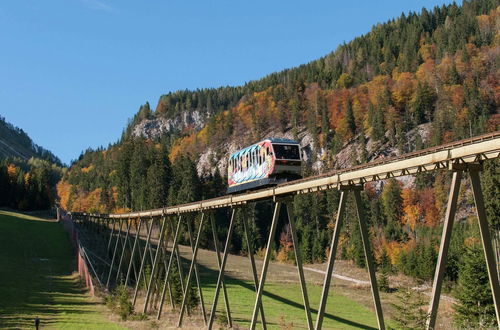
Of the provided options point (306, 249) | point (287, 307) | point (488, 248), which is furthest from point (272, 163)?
point (306, 249)

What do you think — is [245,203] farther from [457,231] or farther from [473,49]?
[473,49]

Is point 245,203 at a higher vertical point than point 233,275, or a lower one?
higher

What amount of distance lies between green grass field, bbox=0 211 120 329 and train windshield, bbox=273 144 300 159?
1494 centimetres

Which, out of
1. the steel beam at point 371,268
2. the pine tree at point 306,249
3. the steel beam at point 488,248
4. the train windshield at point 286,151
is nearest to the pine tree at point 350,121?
the pine tree at point 306,249

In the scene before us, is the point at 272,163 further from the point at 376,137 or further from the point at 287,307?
the point at 376,137

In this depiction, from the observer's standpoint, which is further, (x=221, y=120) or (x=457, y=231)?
(x=221, y=120)

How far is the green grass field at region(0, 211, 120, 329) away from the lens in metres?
31.2

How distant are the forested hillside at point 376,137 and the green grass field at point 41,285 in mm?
27844

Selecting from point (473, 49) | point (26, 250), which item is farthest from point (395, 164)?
point (473, 49)

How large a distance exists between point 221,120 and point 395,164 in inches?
7125

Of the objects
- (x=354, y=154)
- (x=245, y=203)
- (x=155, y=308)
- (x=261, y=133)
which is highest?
(x=261, y=133)

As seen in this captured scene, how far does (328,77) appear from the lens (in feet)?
651

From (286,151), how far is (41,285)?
30.2 m

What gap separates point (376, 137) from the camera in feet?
463
